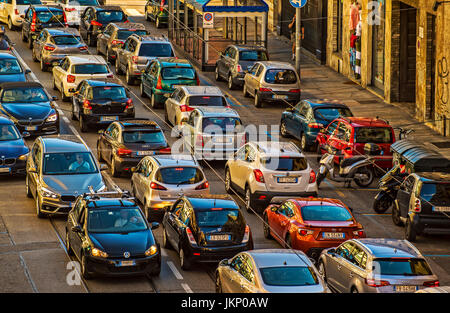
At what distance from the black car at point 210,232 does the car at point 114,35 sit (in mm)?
24452

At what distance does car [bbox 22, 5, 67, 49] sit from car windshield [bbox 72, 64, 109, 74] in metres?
10.2

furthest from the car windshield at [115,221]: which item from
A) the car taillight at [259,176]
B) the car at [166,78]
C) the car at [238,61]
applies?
the car at [238,61]

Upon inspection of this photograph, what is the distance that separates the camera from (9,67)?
4081 centimetres

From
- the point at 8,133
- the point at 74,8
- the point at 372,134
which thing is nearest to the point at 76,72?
the point at 8,133

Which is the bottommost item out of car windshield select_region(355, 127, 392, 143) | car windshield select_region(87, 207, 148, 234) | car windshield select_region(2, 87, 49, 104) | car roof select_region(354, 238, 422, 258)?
car roof select_region(354, 238, 422, 258)

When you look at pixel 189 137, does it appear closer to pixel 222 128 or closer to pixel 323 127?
pixel 222 128

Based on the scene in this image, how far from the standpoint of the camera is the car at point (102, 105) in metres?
35.5

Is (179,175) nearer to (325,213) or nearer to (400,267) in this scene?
(325,213)

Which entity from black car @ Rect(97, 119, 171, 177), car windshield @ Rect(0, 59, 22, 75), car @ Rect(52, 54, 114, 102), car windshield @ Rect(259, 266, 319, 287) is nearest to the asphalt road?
black car @ Rect(97, 119, 171, 177)

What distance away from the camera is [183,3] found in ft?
170

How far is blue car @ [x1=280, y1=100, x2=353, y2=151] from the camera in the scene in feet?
110

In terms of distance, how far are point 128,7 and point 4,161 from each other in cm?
3479

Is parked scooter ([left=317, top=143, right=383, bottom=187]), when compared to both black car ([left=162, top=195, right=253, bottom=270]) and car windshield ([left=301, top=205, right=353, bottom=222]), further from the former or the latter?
black car ([left=162, top=195, right=253, bottom=270])

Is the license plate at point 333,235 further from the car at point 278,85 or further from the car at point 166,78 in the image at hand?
the car at point 278,85
